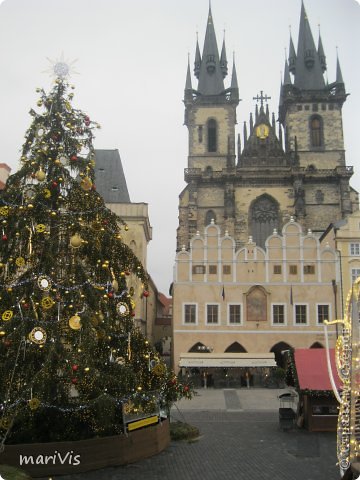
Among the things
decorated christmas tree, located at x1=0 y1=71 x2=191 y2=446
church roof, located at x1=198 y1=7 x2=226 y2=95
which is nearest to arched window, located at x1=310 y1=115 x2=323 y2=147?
church roof, located at x1=198 y1=7 x2=226 y2=95

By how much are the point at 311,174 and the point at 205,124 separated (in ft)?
35.7

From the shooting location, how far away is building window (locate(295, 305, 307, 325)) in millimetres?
31092

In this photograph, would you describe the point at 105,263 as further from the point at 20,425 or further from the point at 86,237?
the point at 20,425

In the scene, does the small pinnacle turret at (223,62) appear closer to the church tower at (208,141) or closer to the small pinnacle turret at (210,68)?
the church tower at (208,141)

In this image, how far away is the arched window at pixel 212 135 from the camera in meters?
51.0

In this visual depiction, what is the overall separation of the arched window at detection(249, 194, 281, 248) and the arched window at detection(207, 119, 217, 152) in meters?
7.26

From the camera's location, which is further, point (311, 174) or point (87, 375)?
point (311, 174)

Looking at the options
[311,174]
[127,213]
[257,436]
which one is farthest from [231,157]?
[257,436]

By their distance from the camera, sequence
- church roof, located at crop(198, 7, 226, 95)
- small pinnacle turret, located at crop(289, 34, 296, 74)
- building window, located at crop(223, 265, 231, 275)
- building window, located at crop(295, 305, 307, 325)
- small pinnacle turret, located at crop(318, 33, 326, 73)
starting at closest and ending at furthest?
building window, located at crop(295, 305, 307, 325) < building window, located at crop(223, 265, 231, 275) < church roof, located at crop(198, 7, 226, 95) < small pinnacle turret, located at crop(318, 33, 326, 73) < small pinnacle turret, located at crop(289, 34, 296, 74)

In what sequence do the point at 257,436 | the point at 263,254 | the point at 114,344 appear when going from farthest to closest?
1. the point at 263,254
2. the point at 257,436
3. the point at 114,344

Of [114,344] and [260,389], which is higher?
[114,344]

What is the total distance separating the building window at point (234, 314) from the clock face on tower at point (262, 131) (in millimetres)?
23057

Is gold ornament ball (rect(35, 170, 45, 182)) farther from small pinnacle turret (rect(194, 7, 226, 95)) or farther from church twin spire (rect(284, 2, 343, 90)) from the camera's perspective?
church twin spire (rect(284, 2, 343, 90))

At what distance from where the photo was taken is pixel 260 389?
89.7 ft
